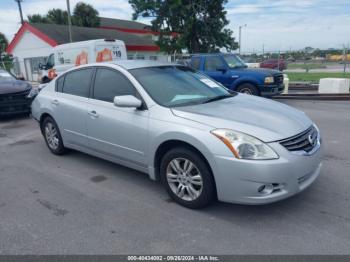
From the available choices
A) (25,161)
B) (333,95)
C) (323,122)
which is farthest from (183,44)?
(25,161)

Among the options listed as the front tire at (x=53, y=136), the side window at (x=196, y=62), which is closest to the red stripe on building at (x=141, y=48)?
the side window at (x=196, y=62)

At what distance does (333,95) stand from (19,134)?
402 inches

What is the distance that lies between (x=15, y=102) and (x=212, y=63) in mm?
6270

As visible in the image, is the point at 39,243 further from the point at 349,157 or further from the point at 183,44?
the point at 183,44

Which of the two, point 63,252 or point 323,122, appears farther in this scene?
point 323,122

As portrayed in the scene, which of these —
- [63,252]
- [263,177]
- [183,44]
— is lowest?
[63,252]

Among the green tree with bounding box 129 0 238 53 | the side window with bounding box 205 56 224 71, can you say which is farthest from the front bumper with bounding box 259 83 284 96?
the green tree with bounding box 129 0 238 53

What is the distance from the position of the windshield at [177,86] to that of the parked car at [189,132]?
14 mm

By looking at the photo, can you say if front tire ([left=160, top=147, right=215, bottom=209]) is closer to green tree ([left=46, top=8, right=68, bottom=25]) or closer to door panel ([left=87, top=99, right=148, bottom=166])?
door panel ([left=87, top=99, right=148, bottom=166])

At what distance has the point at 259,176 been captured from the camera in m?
2.98

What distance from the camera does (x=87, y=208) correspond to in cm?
364

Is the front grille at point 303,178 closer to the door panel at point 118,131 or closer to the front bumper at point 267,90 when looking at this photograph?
the door panel at point 118,131

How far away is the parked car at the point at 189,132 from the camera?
10.0 ft

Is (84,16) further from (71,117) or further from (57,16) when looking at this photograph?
(71,117)
